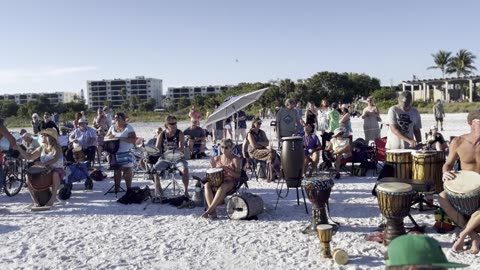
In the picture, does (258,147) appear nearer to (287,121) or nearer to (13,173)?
(287,121)

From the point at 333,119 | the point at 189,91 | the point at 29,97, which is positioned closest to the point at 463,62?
the point at 333,119

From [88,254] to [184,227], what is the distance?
4.46ft

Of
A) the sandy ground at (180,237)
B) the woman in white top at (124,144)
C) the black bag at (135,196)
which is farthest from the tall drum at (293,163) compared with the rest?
the woman in white top at (124,144)

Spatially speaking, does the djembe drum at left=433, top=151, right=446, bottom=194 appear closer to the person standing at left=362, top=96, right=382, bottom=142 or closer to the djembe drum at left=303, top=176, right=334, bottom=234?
the djembe drum at left=303, top=176, right=334, bottom=234

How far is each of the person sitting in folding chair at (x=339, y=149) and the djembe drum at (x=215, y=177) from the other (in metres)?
3.37

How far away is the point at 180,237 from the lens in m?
5.81

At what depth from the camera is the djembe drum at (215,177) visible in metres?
A: 6.62

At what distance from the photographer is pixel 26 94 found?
154750 mm

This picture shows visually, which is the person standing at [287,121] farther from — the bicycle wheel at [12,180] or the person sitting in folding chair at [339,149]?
the bicycle wheel at [12,180]

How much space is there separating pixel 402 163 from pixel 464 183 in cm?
128

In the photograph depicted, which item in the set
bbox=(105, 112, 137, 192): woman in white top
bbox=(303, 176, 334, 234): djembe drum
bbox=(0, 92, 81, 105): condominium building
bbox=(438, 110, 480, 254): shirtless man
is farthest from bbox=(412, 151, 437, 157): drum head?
bbox=(0, 92, 81, 105): condominium building

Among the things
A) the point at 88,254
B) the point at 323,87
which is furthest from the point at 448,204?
the point at 323,87

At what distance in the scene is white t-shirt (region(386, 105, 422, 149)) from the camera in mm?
6562

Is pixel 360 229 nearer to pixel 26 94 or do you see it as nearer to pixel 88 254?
pixel 88 254
